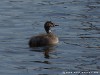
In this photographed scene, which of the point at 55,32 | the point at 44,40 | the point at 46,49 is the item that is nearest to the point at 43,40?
the point at 44,40

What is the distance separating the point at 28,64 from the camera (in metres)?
15.4

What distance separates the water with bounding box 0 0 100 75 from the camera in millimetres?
15148

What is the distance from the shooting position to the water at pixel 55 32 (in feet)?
49.7

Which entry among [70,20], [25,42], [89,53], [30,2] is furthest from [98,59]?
[30,2]

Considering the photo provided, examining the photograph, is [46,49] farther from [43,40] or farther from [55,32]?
[55,32]

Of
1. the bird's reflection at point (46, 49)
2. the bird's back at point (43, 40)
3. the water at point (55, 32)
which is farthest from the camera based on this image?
the bird's back at point (43, 40)

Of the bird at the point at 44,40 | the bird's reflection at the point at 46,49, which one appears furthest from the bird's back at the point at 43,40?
the bird's reflection at the point at 46,49

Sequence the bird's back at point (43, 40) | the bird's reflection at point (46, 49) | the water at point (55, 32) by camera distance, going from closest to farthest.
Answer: the water at point (55, 32) < the bird's reflection at point (46, 49) < the bird's back at point (43, 40)

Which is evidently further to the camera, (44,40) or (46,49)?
(44,40)

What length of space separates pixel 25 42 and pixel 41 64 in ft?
9.97

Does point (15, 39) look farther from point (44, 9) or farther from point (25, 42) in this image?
point (44, 9)

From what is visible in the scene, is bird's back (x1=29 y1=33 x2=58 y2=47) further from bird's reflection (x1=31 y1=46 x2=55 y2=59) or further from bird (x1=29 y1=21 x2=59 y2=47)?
bird's reflection (x1=31 y1=46 x2=55 y2=59)

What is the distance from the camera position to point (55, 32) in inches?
787

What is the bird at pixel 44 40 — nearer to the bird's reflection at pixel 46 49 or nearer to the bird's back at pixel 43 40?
the bird's back at pixel 43 40
